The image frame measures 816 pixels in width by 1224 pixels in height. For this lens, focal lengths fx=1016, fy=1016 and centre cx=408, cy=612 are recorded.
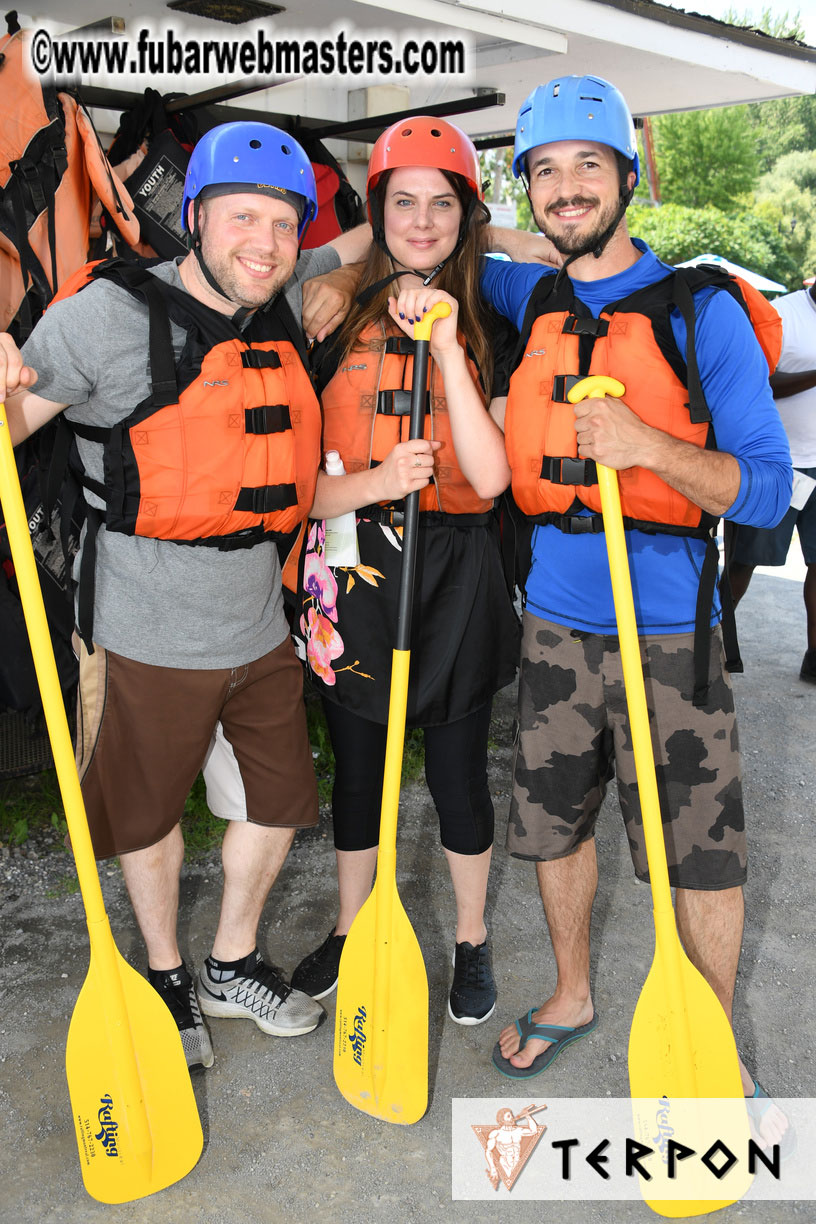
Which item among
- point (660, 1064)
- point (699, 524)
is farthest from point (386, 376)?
point (660, 1064)

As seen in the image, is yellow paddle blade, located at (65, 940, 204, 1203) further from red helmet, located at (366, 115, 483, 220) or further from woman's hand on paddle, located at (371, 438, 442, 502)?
red helmet, located at (366, 115, 483, 220)

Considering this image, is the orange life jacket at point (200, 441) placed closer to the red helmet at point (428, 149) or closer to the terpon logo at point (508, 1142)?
the red helmet at point (428, 149)

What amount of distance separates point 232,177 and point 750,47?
4.07 metres

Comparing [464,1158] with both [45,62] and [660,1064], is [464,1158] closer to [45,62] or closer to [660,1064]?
[660,1064]

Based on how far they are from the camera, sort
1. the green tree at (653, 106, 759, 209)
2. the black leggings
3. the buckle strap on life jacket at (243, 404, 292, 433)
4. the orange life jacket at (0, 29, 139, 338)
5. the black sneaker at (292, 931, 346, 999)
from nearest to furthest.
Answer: the buckle strap on life jacket at (243, 404, 292, 433) → the black leggings → the black sneaker at (292, 931, 346, 999) → the orange life jacket at (0, 29, 139, 338) → the green tree at (653, 106, 759, 209)

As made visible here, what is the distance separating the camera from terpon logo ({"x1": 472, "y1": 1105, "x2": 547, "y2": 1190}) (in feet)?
8.55

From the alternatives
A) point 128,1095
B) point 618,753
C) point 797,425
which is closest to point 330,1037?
point 128,1095

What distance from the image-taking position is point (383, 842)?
276 centimetres

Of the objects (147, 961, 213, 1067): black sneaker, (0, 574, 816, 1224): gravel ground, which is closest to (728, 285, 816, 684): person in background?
(0, 574, 816, 1224): gravel ground

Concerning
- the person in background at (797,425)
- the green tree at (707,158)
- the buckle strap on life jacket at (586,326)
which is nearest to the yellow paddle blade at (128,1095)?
the buckle strap on life jacket at (586,326)

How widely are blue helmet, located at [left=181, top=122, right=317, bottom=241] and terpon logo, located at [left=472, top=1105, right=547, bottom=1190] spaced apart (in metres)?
2.51

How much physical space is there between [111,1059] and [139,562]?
1.25 meters

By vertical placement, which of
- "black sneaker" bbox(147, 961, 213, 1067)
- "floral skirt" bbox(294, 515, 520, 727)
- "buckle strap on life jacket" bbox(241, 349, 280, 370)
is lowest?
"black sneaker" bbox(147, 961, 213, 1067)

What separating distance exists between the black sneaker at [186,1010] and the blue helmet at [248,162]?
2191 millimetres
